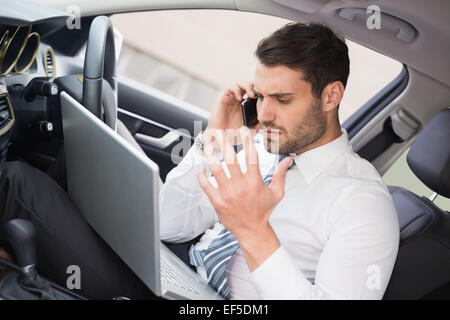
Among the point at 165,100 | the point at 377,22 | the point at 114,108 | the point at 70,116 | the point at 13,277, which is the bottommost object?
the point at 165,100

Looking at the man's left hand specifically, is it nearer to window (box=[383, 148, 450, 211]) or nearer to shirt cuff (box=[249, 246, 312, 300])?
shirt cuff (box=[249, 246, 312, 300])

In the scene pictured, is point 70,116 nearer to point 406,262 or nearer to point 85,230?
point 85,230

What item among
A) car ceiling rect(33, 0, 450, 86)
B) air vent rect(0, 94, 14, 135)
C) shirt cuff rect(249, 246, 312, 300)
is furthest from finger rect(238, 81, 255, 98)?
air vent rect(0, 94, 14, 135)

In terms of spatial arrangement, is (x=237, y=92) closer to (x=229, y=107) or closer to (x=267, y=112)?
(x=229, y=107)

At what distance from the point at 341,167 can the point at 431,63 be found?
1.62 feet

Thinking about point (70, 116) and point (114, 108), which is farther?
point (114, 108)

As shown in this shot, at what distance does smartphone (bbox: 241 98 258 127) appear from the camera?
53.7 inches

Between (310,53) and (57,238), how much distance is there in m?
0.77

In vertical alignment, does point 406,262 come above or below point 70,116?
below

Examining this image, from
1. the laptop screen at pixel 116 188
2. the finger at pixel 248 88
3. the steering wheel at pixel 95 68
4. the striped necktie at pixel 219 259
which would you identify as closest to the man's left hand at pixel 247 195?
the laptop screen at pixel 116 188

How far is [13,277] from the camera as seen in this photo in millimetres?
1146

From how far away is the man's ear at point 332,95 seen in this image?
1199 millimetres

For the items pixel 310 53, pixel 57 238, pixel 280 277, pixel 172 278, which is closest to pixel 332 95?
pixel 310 53
